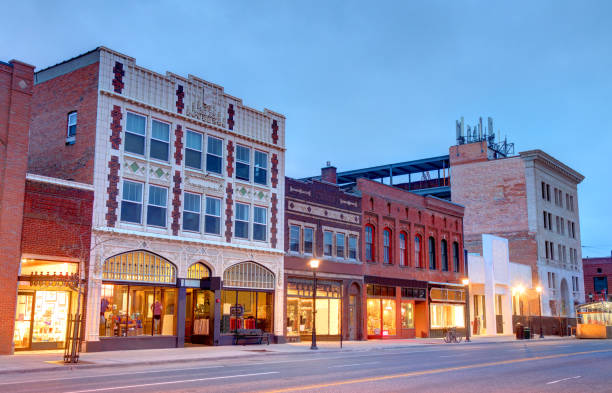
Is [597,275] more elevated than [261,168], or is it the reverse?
[261,168]

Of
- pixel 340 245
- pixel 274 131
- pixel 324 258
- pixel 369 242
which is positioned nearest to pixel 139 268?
pixel 274 131

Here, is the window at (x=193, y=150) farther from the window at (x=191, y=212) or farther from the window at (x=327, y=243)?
the window at (x=327, y=243)

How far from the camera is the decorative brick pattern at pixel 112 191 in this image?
1096 inches

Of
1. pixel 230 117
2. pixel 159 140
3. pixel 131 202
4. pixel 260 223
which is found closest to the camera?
pixel 131 202

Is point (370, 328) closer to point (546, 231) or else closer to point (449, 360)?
point (449, 360)

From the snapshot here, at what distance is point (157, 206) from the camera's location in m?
30.0

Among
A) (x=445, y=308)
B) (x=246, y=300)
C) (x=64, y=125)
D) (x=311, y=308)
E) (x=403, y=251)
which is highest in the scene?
(x=64, y=125)

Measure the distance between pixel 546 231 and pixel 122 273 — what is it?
53952 millimetres

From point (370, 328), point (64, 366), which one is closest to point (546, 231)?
point (370, 328)

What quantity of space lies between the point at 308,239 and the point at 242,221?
552 cm

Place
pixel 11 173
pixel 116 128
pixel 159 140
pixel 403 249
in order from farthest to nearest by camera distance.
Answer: pixel 403 249, pixel 159 140, pixel 116 128, pixel 11 173

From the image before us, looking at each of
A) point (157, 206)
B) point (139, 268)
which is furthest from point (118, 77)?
point (139, 268)

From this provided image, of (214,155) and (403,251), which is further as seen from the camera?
(403,251)

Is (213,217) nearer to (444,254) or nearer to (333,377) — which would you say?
(333,377)
